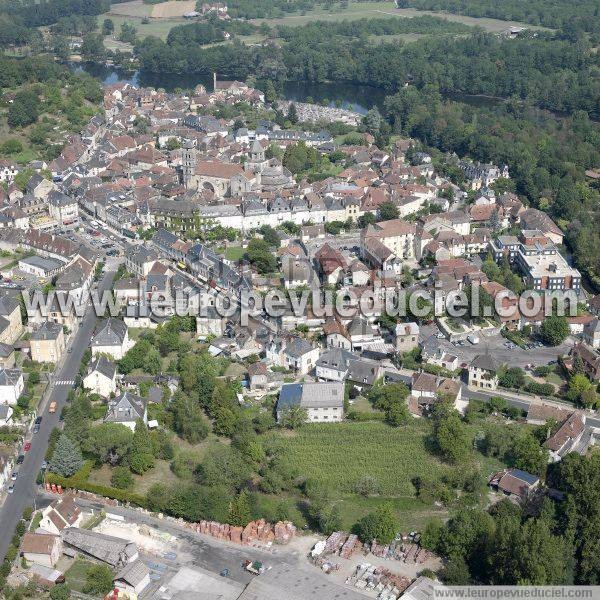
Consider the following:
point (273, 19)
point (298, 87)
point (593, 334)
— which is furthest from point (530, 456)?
point (273, 19)

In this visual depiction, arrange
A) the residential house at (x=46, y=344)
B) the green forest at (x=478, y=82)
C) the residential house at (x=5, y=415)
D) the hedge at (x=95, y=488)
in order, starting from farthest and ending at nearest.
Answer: the green forest at (x=478, y=82)
the residential house at (x=46, y=344)
the residential house at (x=5, y=415)
the hedge at (x=95, y=488)

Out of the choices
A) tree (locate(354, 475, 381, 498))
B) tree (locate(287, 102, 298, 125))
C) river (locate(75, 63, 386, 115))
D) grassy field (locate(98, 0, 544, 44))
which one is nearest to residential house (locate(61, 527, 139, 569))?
tree (locate(354, 475, 381, 498))

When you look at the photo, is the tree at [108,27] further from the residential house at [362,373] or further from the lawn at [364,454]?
the lawn at [364,454]

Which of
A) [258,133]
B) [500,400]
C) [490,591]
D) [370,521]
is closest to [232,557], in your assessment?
[370,521]

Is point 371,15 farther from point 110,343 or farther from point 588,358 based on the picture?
point 110,343

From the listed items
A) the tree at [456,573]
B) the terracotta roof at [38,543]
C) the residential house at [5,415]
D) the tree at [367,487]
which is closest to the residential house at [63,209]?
the residential house at [5,415]

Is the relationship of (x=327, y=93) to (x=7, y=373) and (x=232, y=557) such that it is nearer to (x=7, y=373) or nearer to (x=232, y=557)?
(x=7, y=373)
